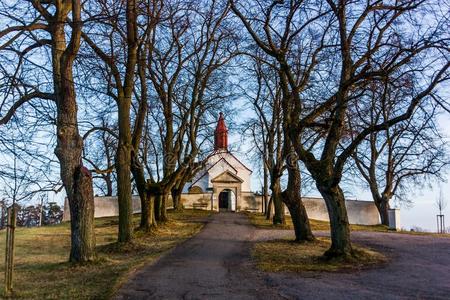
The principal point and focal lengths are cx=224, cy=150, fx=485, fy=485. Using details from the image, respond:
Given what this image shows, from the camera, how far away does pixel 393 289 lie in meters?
10.1

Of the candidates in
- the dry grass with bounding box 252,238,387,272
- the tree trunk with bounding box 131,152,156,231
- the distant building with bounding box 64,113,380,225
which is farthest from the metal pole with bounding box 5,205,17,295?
the distant building with bounding box 64,113,380,225

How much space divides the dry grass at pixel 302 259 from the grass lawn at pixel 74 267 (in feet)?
10.9

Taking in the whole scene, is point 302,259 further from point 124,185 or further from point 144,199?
point 144,199

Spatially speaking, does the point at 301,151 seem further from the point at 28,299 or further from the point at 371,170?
the point at 371,170

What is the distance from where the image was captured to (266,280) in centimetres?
1095

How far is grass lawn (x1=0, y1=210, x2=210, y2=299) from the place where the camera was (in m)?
9.88

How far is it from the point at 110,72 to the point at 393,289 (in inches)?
437

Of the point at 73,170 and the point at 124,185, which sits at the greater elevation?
the point at 73,170

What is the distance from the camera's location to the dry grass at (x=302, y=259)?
42.0 ft

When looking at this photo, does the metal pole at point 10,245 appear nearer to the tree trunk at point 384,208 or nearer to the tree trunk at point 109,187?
the tree trunk at point 384,208

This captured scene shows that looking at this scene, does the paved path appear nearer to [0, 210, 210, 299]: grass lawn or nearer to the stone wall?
[0, 210, 210, 299]: grass lawn

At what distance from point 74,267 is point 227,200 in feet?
137

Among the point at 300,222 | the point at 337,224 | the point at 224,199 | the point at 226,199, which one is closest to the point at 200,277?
the point at 337,224

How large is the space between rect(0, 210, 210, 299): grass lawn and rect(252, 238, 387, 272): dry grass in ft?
10.9
